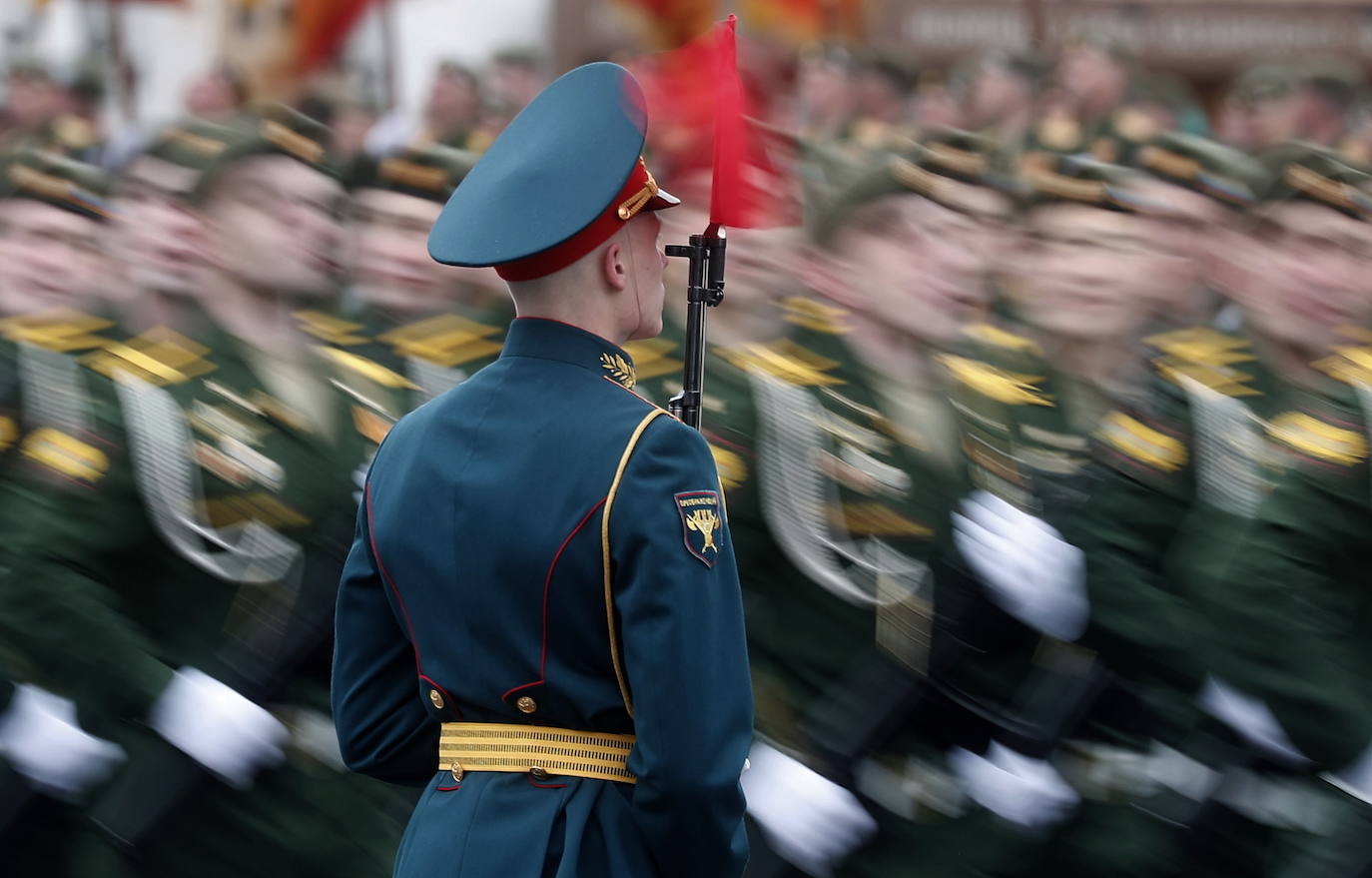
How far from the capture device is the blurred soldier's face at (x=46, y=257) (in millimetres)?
4031

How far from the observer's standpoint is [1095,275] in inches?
145

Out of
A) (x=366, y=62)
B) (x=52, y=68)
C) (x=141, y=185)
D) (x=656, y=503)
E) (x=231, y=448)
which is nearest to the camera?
(x=656, y=503)

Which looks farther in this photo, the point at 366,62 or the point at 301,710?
the point at 366,62

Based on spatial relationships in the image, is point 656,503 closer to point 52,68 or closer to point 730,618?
point 730,618

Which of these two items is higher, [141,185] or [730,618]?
[730,618]

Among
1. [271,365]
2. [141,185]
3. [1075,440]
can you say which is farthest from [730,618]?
[141,185]

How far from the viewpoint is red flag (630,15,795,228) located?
2.32 m

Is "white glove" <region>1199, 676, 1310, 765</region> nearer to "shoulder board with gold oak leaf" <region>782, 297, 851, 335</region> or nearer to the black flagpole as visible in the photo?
"shoulder board with gold oak leaf" <region>782, 297, 851, 335</region>

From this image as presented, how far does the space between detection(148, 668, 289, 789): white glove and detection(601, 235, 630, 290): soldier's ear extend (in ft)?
5.56

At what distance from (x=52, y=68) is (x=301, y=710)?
5.53 m

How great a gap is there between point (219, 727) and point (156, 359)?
0.75 m

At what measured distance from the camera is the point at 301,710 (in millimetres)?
3527

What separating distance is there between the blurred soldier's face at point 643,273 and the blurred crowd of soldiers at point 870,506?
3.88ft

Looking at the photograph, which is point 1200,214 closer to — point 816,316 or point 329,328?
point 816,316
